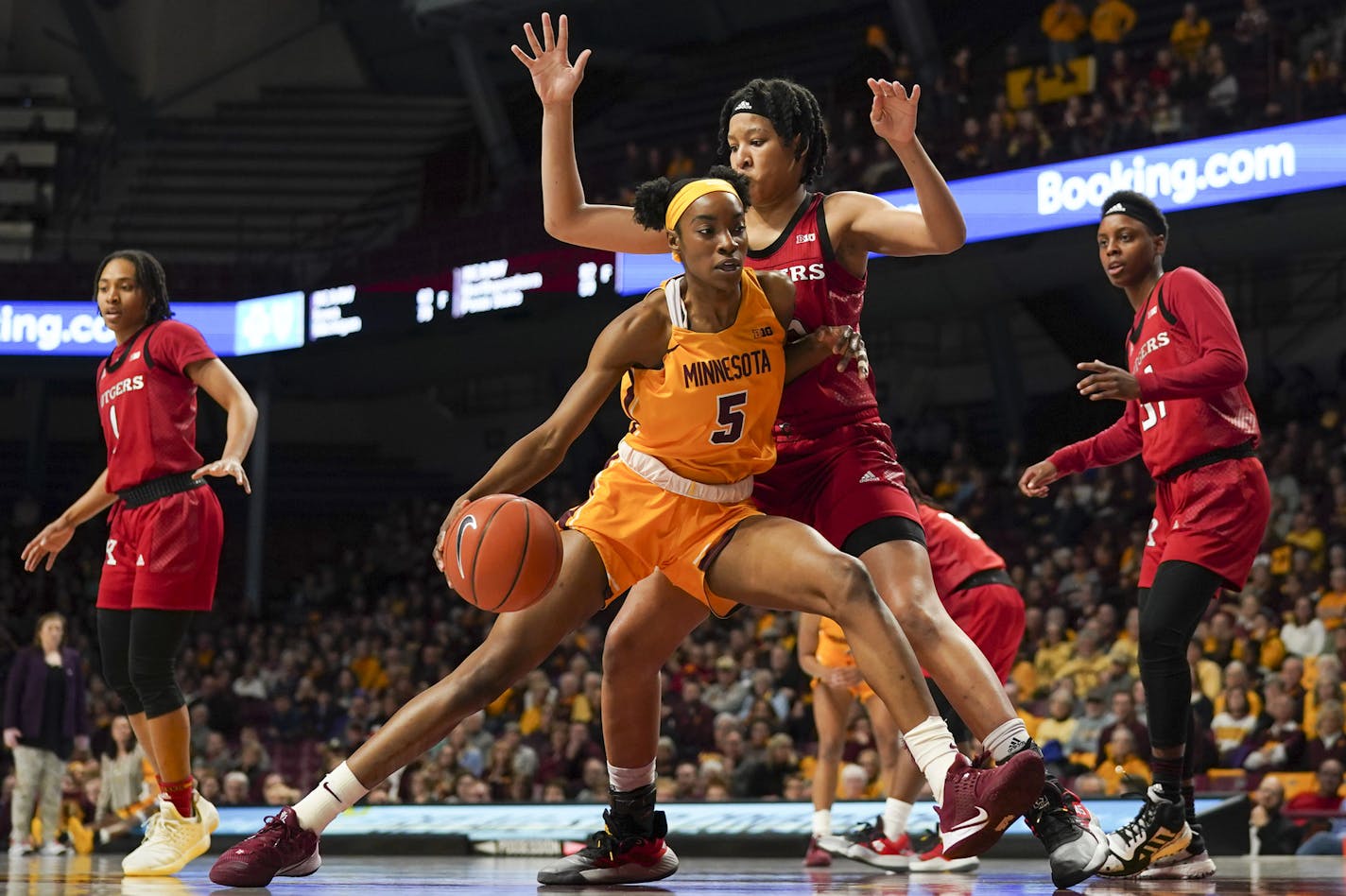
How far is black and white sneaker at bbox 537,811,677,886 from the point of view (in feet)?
15.5

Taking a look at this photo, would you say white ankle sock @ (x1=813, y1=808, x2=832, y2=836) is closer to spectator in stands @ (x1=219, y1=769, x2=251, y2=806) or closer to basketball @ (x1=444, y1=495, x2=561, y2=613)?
basketball @ (x1=444, y1=495, x2=561, y2=613)

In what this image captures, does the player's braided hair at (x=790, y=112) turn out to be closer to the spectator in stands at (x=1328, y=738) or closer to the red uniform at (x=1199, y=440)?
the red uniform at (x=1199, y=440)

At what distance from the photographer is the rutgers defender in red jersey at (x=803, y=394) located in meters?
4.42

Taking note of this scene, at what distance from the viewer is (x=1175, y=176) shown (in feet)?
45.7

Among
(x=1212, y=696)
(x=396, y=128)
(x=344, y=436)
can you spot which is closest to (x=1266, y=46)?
(x=1212, y=696)

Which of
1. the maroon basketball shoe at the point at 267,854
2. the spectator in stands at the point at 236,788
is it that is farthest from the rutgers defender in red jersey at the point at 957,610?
the spectator in stands at the point at 236,788

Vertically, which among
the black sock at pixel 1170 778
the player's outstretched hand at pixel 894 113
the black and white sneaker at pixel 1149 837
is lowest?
the black and white sneaker at pixel 1149 837

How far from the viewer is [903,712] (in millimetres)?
4027

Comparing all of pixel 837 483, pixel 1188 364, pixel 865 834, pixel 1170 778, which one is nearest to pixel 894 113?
pixel 837 483

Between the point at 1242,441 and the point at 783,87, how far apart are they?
6.55 ft

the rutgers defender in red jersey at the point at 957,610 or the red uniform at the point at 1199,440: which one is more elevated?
the red uniform at the point at 1199,440

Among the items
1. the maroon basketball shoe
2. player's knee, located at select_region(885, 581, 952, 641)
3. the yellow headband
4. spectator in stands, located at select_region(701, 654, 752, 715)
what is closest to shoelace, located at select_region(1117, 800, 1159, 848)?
player's knee, located at select_region(885, 581, 952, 641)

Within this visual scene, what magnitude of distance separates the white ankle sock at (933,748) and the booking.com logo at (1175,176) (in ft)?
32.9

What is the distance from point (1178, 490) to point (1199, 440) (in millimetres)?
183
